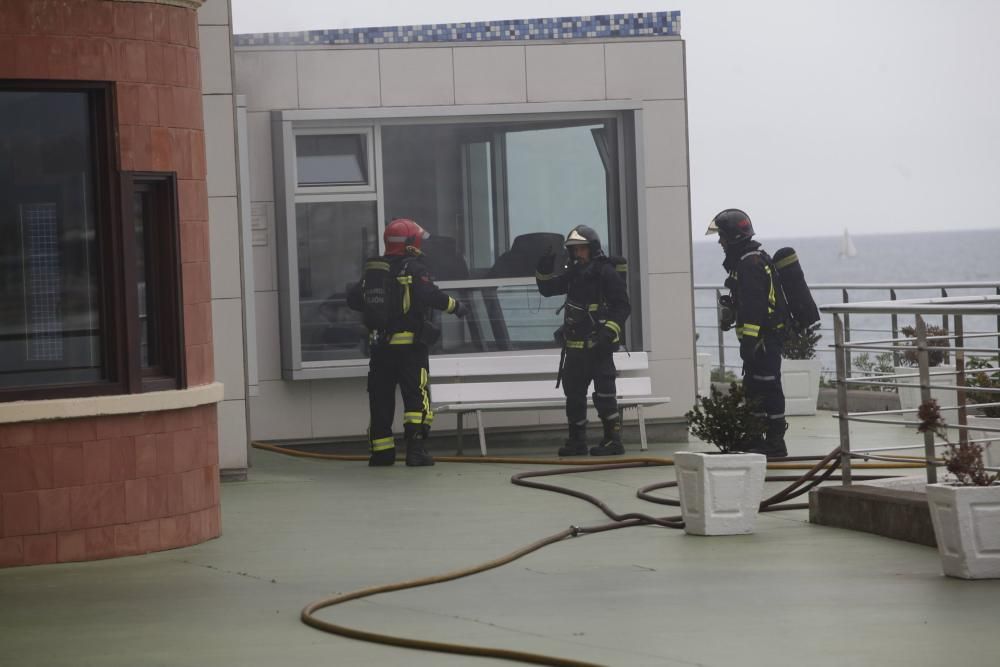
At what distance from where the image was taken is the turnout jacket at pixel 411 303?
548 inches

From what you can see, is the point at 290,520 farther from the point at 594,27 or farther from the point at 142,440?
the point at 594,27

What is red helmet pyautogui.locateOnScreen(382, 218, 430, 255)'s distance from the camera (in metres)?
14.2

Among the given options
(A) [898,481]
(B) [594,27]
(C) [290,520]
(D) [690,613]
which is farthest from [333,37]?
(D) [690,613]

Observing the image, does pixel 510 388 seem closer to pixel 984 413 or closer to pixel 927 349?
pixel 984 413

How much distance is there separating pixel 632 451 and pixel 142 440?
6.68m

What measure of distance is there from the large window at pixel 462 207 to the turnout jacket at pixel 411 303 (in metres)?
1.54

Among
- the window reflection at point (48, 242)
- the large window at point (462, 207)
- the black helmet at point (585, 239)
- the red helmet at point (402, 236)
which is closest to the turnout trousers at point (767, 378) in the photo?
the black helmet at point (585, 239)

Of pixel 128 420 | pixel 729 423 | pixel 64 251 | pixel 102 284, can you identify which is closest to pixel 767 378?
pixel 729 423

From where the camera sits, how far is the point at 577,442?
14.9 m

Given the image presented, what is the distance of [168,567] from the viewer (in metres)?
9.04

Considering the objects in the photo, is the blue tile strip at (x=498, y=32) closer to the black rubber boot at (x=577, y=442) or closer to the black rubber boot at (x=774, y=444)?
the black rubber boot at (x=577, y=442)

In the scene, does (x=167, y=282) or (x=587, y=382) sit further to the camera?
(x=587, y=382)

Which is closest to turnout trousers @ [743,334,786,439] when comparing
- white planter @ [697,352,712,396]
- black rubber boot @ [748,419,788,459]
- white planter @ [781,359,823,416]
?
black rubber boot @ [748,419,788,459]

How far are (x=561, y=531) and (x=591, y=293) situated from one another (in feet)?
16.5
